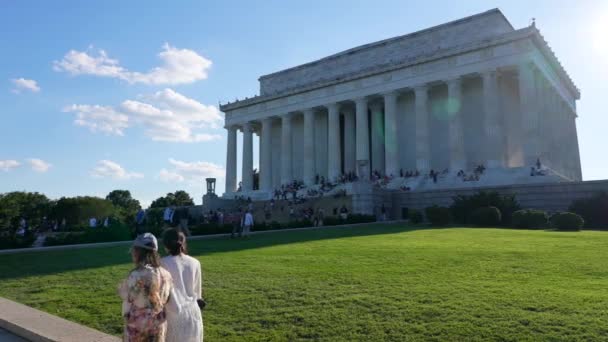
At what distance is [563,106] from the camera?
61.2m

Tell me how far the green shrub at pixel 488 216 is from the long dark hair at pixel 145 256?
91.1 ft

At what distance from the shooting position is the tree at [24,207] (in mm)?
66438

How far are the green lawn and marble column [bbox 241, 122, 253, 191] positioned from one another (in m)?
50.2

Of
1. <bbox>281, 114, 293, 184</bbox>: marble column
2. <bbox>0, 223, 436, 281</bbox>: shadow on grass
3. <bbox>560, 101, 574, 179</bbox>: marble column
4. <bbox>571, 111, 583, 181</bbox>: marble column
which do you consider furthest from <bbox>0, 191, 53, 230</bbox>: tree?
<bbox>571, 111, 583, 181</bbox>: marble column

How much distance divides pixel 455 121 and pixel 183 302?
49335 millimetres

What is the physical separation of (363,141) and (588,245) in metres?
40.5

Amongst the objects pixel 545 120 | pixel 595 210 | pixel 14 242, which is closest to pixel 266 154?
pixel 545 120

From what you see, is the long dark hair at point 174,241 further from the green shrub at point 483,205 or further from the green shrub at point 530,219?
the green shrub at point 483,205

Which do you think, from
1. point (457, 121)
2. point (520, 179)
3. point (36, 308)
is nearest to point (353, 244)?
point (36, 308)

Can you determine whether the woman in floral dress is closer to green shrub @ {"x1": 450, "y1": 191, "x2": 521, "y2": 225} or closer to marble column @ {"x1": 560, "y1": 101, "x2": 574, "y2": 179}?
green shrub @ {"x1": 450, "y1": 191, "x2": 521, "y2": 225}

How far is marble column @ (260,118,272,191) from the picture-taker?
2675 inches

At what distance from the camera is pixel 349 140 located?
211 feet

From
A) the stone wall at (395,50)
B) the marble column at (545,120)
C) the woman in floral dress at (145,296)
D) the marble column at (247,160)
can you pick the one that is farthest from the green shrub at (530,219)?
the marble column at (247,160)

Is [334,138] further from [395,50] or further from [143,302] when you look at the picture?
[143,302]
